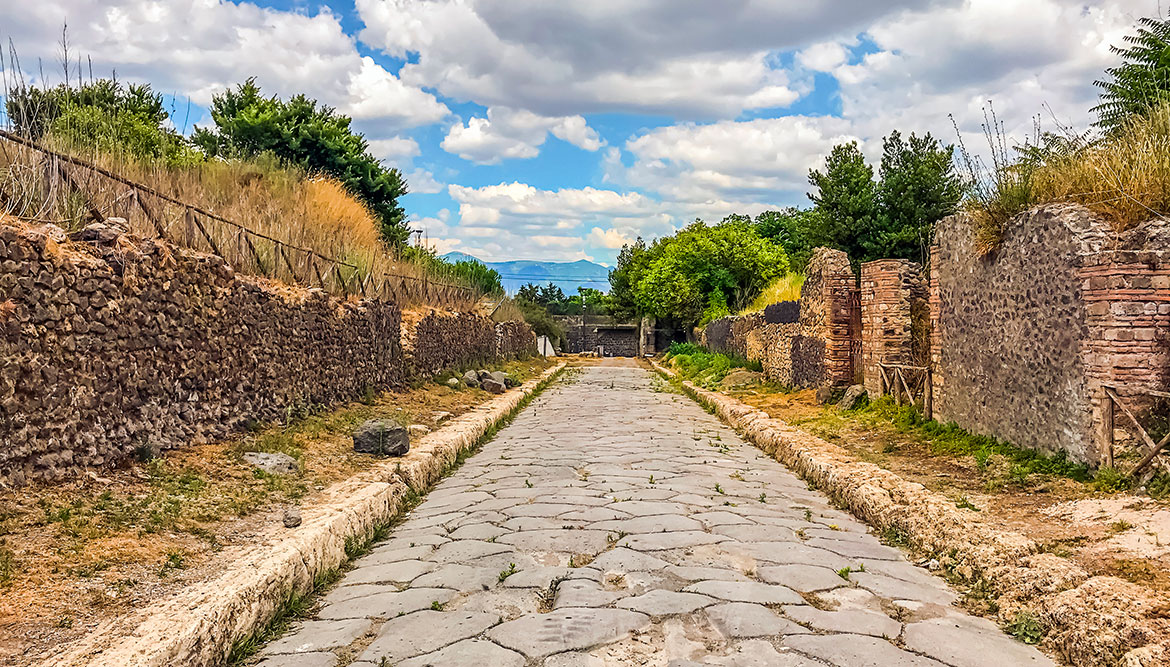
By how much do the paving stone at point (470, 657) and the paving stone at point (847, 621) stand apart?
4.33 ft

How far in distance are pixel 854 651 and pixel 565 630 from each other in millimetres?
1193

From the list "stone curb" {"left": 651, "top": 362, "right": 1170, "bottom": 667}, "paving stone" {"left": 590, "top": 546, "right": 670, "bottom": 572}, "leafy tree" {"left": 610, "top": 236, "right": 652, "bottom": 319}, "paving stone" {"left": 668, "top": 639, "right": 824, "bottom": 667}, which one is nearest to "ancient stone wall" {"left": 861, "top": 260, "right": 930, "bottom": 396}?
"stone curb" {"left": 651, "top": 362, "right": 1170, "bottom": 667}

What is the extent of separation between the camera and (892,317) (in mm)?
11375

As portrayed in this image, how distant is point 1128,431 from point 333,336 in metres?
8.15

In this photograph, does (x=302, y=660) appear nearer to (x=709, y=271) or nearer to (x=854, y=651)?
(x=854, y=651)

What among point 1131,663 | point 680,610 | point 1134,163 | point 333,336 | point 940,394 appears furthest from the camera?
point 333,336

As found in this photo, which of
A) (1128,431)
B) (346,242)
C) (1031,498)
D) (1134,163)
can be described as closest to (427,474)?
(1031,498)

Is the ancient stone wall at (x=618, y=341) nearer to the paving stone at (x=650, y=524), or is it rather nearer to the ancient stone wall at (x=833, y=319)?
the ancient stone wall at (x=833, y=319)

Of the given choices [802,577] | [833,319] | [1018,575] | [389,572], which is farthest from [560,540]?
[833,319]

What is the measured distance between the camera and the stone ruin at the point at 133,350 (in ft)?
14.9

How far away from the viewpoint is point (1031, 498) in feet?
18.6

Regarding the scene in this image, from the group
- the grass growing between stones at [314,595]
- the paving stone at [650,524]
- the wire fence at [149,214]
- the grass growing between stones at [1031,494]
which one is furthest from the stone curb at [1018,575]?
the wire fence at [149,214]

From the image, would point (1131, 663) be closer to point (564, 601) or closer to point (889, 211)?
point (564, 601)

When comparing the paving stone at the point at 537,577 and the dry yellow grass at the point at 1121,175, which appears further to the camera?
the dry yellow grass at the point at 1121,175
